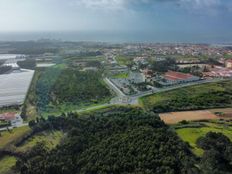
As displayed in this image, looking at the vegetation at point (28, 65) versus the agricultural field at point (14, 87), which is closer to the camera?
the agricultural field at point (14, 87)

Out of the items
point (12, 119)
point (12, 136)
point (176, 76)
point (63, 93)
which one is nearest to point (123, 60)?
point (176, 76)

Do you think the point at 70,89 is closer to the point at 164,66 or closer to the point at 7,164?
the point at 7,164

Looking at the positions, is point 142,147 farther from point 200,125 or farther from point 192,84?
point 192,84

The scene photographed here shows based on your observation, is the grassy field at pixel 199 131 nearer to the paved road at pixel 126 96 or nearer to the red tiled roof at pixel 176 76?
the paved road at pixel 126 96

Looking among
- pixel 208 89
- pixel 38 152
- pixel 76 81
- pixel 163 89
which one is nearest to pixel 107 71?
pixel 76 81

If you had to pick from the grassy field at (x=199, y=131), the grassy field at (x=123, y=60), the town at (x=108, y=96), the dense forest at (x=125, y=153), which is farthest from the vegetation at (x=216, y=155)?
the grassy field at (x=123, y=60)

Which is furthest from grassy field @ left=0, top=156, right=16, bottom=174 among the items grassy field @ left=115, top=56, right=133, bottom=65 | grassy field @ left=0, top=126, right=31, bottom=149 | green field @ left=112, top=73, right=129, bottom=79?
grassy field @ left=115, top=56, right=133, bottom=65
